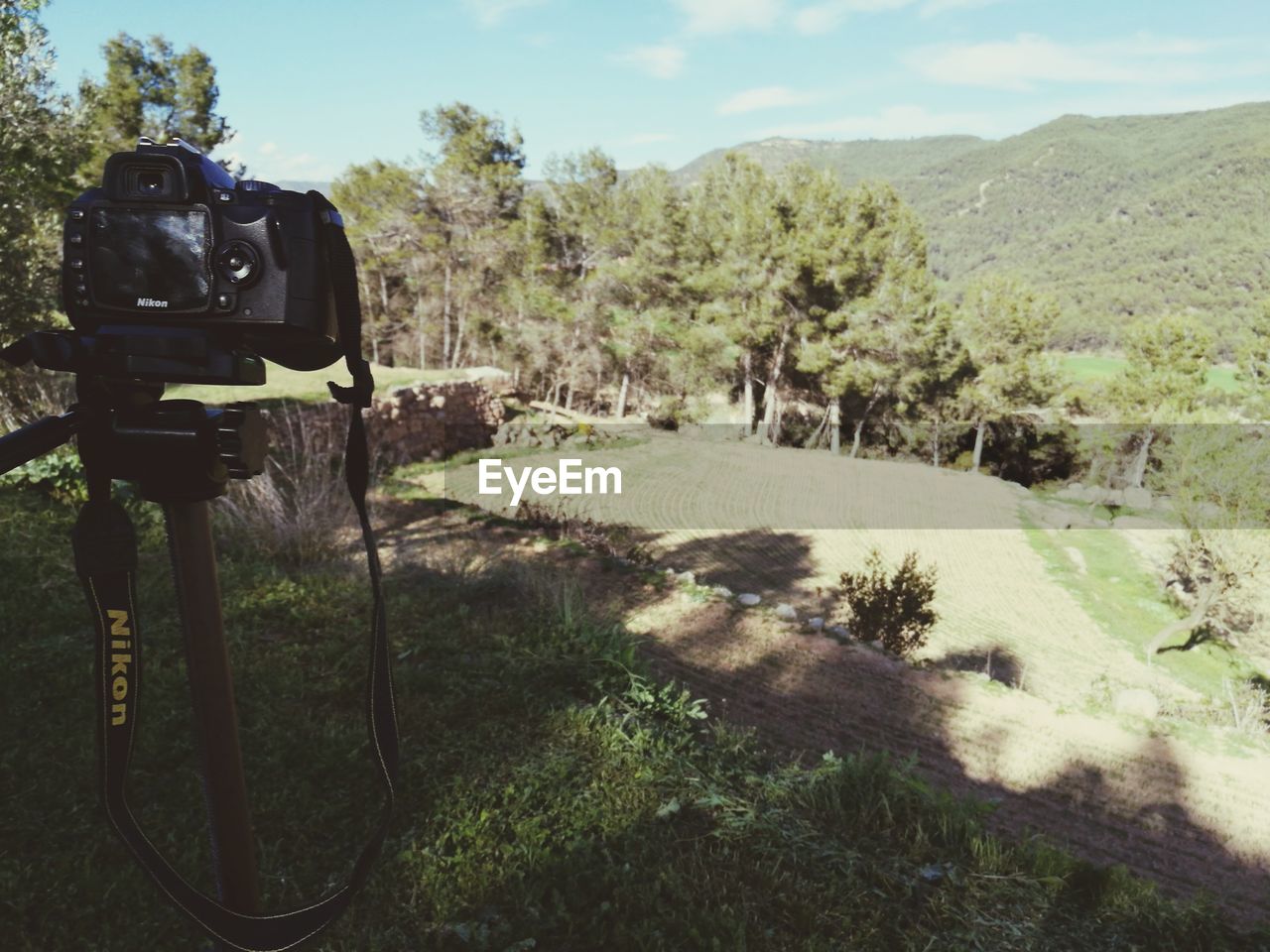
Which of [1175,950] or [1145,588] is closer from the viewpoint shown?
[1175,950]

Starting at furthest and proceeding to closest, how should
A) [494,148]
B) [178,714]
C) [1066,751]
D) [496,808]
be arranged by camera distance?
[494,148]
[1066,751]
[178,714]
[496,808]

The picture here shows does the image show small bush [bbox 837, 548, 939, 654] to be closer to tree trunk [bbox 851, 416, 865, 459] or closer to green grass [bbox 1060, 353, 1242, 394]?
tree trunk [bbox 851, 416, 865, 459]

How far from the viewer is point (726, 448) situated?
2303 cm

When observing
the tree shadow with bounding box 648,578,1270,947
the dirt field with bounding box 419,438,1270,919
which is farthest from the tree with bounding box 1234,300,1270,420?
the tree shadow with bounding box 648,578,1270,947

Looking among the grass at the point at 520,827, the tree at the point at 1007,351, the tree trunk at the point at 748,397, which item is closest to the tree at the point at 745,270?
the tree trunk at the point at 748,397

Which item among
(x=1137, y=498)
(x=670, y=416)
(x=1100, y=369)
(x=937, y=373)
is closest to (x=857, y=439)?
(x=937, y=373)

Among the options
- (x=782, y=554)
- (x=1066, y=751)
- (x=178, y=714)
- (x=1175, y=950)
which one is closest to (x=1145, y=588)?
(x=782, y=554)

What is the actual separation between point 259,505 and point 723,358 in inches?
904

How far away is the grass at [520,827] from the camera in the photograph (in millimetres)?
2447

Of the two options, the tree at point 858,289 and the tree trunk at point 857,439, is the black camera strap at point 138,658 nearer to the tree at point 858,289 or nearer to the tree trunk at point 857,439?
the tree at point 858,289

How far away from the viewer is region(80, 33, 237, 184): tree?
21.1 meters

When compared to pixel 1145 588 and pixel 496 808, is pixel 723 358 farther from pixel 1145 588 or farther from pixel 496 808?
pixel 496 808

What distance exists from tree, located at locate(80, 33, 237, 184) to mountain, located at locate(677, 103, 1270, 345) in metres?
39.2

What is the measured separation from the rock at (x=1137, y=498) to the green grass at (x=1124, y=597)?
4.91 m
